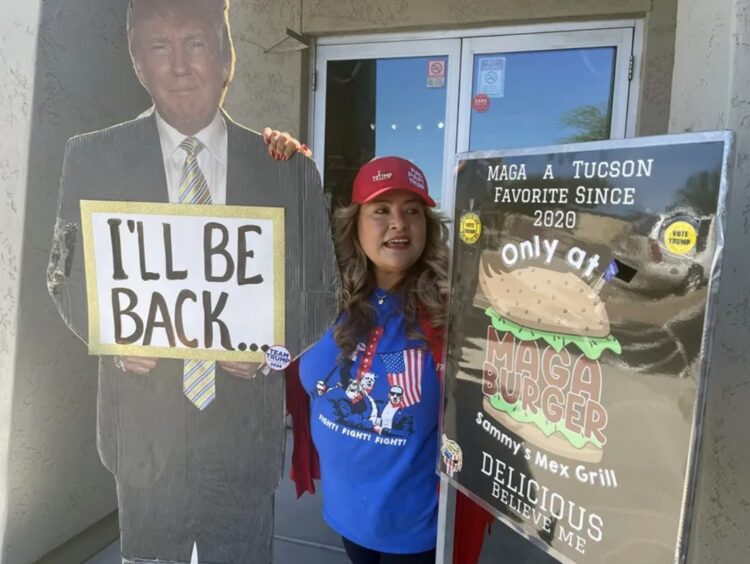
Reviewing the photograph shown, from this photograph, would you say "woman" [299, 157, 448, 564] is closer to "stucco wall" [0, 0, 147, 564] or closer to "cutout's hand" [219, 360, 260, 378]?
"cutout's hand" [219, 360, 260, 378]

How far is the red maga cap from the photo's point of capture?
1491 millimetres

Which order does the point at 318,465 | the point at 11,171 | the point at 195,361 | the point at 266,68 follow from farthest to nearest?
the point at 266,68, the point at 11,171, the point at 318,465, the point at 195,361

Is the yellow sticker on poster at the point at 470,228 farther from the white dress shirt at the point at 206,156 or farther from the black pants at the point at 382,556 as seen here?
the black pants at the point at 382,556

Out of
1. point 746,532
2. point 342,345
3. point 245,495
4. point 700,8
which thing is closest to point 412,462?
point 342,345

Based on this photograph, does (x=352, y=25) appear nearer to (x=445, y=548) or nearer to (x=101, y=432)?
(x=101, y=432)

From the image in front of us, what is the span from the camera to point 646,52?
3.37 meters

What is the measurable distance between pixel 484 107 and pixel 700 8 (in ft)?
7.00

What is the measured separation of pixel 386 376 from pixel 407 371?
6 centimetres

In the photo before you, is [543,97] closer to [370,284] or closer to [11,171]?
[370,284]

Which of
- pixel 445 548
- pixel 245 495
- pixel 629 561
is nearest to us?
pixel 629 561

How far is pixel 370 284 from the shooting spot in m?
1.60

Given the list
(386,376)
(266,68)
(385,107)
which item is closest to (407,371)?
(386,376)

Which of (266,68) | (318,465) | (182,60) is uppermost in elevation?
(266,68)

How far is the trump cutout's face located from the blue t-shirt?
0.78m
